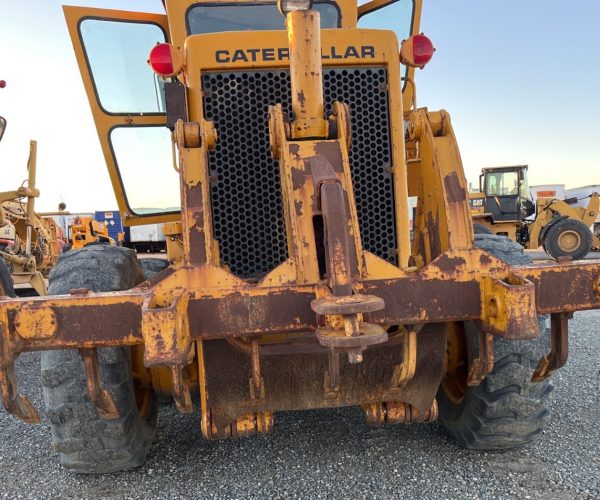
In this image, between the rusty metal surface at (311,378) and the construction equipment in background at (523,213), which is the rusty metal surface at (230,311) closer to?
the rusty metal surface at (311,378)

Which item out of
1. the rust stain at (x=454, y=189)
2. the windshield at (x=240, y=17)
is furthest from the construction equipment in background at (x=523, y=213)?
the rust stain at (x=454, y=189)

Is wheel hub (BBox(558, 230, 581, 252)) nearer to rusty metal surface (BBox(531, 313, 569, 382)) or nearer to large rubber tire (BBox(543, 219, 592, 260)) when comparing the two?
large rubber tire (BBox(543, 219, 592, 260))

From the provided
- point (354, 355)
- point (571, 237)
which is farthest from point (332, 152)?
point (571, 237)

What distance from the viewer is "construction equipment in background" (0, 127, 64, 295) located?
32.1ft

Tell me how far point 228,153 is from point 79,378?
4.70 ft

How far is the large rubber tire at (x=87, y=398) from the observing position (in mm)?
2518

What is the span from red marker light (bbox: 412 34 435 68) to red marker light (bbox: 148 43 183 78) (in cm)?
140

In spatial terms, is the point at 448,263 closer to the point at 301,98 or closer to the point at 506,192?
the point at 301,98

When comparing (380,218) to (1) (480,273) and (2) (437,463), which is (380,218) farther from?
(2) (437,463)

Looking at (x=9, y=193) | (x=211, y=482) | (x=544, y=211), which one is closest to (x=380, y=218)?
(x=211, y=482)

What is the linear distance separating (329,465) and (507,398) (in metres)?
1.07

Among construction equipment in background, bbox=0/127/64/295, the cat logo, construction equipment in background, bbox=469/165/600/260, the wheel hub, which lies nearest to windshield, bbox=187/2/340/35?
the cat logo

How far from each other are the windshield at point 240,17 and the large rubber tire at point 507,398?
7.20 ft

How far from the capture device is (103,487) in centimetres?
273
